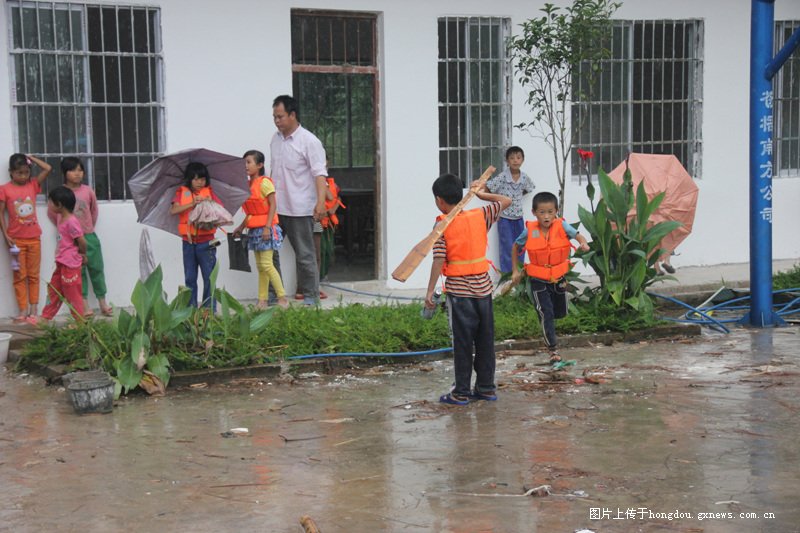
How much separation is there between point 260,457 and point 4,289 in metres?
5.31

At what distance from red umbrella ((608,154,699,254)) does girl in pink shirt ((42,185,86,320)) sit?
5.57 metres

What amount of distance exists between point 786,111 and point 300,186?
7.01 meters

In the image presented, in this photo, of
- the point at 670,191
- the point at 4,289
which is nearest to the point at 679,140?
the point at 670,191

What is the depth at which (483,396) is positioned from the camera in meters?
7.62

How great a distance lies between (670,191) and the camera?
11.9 m

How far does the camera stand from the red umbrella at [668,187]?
11.9 metres

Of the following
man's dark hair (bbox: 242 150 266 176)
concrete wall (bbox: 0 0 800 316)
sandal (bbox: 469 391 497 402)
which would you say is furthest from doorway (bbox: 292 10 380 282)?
sandal (bbox: 469 391 497 402)

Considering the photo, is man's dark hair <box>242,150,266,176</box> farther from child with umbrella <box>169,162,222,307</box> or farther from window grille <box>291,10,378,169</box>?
window grille <box>291,10,378,169</box>

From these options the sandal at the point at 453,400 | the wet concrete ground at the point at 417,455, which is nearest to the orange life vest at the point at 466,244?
the sandal at the point at 453,400

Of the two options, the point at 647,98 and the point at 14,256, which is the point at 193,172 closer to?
the point at 14,256

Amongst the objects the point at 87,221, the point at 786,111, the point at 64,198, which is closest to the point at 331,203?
the point at 87,221

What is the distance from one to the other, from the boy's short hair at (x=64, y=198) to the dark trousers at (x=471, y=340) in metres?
4.06

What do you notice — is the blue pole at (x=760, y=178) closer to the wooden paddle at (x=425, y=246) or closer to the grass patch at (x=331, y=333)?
the grass patch at (x=331, y=333)

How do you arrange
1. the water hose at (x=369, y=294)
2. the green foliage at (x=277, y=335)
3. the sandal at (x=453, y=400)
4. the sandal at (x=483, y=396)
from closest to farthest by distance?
the sandal at (x=453, y=400)
the sandal at (x=483, y=396)
the green foliage at (x=277, y=335)
the water hose at (x=369, y=294)
